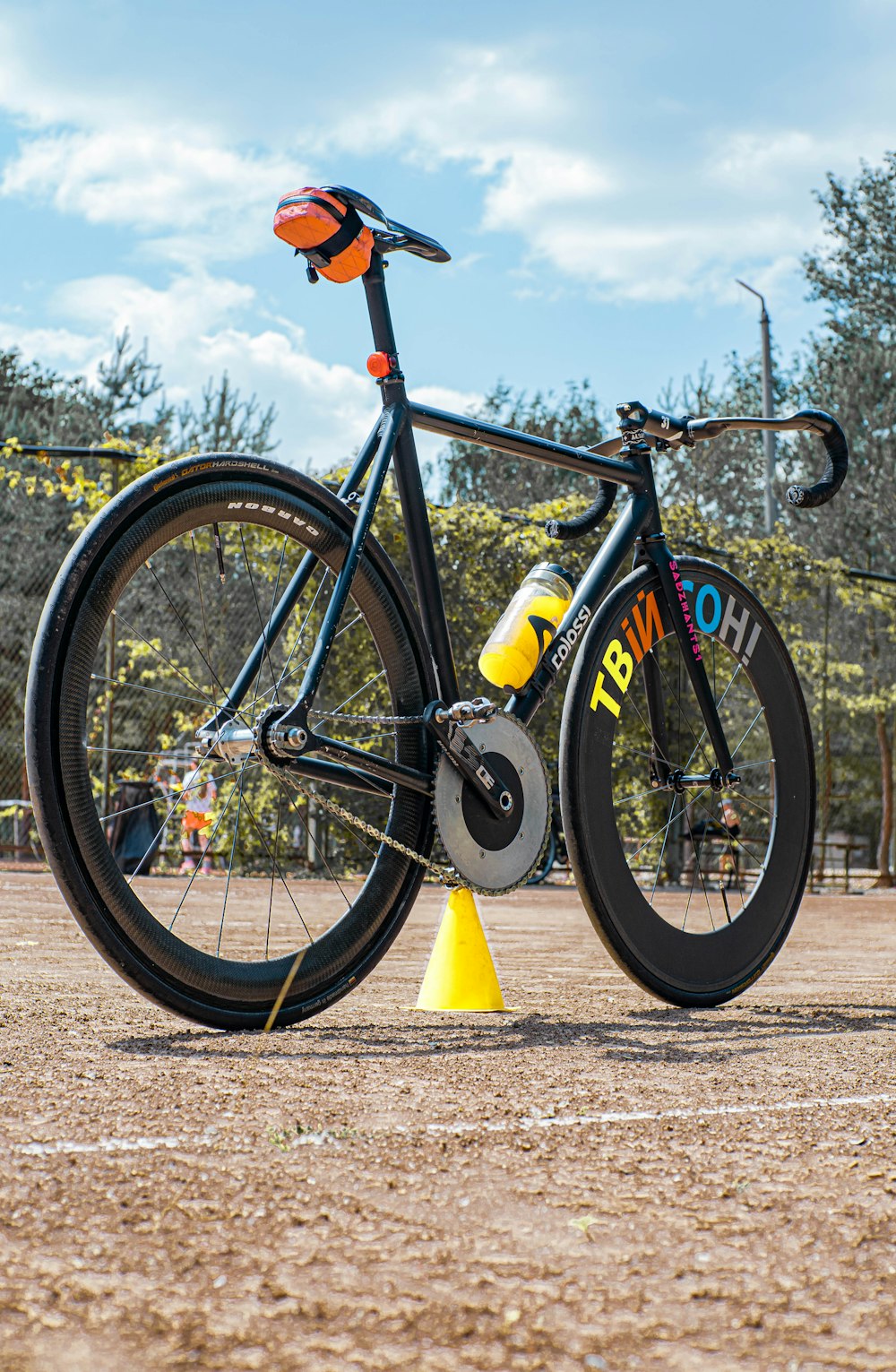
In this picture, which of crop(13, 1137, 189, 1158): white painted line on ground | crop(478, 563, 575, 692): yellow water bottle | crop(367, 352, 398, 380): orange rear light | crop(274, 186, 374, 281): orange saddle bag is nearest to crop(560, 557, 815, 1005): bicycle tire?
crop(478, 563, 575, 692): yellow water bottle

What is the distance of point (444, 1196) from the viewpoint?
4.95ft

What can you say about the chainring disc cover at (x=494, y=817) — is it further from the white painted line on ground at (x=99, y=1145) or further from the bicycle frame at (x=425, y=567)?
the white painted line on ground at (x=99, y=1145)

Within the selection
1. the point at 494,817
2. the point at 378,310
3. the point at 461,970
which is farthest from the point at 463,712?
the point at 378,310

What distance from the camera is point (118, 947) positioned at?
2463mm

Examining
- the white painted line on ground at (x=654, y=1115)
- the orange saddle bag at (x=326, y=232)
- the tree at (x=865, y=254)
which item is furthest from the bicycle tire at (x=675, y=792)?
the tree at (x=865, y=254)

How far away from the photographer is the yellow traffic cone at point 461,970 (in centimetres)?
322

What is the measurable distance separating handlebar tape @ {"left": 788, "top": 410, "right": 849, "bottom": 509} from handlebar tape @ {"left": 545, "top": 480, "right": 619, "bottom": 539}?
499mm

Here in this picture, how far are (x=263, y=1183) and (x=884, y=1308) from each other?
2.23 feet

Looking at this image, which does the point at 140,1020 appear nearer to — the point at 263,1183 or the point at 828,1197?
the point at 263,1183

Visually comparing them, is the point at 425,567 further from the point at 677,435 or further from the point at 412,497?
the point at 677,435

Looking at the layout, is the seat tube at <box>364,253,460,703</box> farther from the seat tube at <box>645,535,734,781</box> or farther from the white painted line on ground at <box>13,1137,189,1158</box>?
the white painted line on ground at <box>13,1137,189,1158</box>

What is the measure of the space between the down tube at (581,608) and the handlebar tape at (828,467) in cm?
49

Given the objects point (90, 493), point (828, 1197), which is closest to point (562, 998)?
point (828, 1197)

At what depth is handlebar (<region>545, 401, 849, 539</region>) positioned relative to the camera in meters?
3.70
